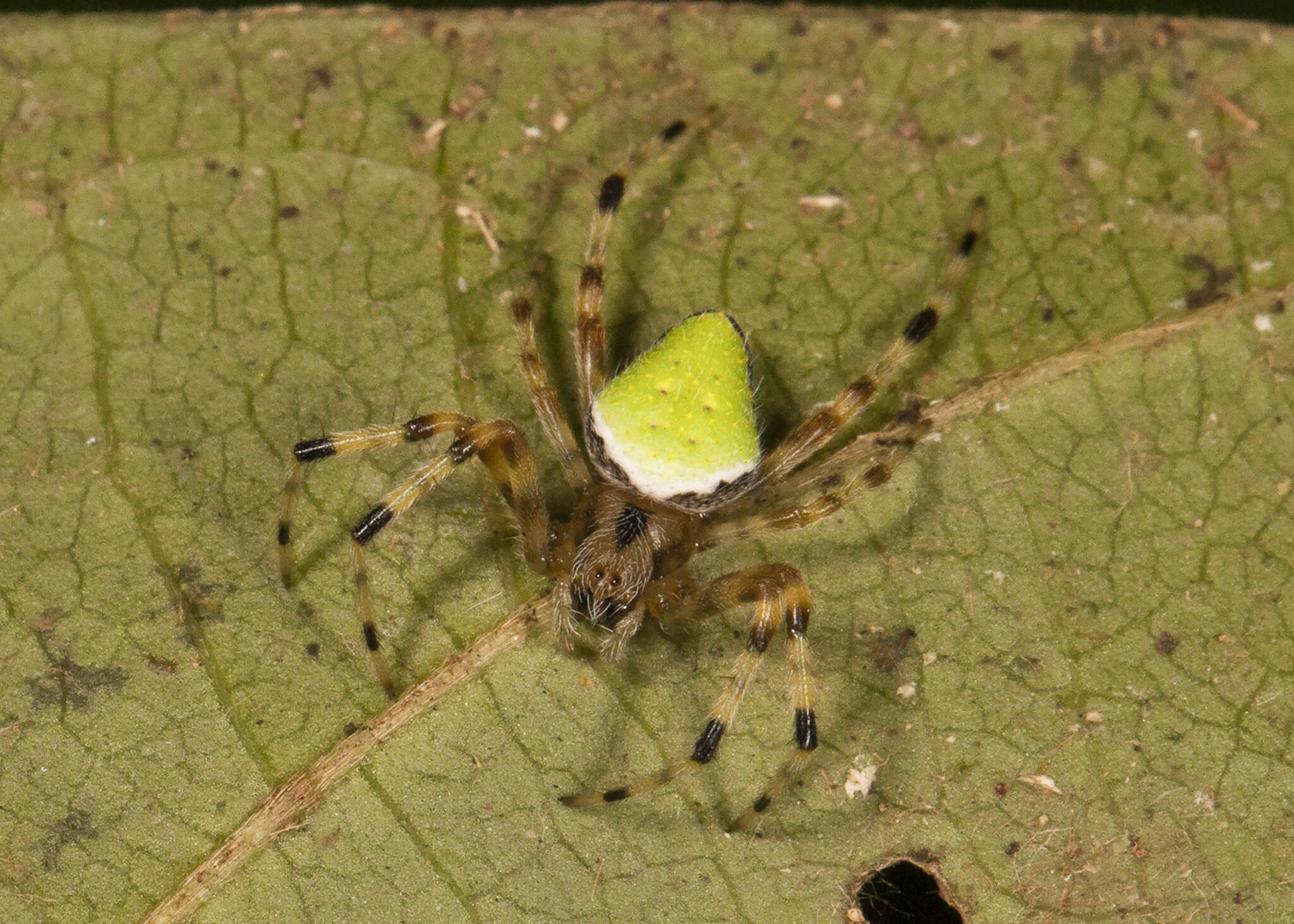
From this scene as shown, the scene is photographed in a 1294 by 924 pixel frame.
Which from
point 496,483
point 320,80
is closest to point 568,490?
point 496,483

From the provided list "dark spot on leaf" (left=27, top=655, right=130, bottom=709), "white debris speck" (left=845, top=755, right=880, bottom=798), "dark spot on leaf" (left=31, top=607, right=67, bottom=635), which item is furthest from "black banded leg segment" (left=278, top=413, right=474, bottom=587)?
"white debris speck" (left=845, top=755, right=880, bottom=798)

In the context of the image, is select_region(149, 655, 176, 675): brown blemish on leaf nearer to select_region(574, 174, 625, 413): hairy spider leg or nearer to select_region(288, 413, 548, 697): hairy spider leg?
select_region(288, 413, 548, 697): hairy spider leg

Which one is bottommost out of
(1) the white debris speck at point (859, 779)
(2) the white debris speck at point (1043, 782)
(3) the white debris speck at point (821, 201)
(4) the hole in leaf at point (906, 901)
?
(4) the hole in leaf at point (906, 901)

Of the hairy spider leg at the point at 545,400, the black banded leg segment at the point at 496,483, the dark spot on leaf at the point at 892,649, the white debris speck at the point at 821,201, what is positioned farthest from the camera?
the white debris speck at the point at 821,201

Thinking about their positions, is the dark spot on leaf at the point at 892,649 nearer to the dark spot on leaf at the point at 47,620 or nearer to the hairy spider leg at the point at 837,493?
the hairy spider leg at the point at 837,493

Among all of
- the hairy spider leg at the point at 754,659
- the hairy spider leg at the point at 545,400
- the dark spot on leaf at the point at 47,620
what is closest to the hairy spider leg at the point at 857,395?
the hairy spider leg at the point at 754,659

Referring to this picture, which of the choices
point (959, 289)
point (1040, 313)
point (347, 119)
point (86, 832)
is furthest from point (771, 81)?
point (86, 832)

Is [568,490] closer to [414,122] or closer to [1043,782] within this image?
→ [414,122]

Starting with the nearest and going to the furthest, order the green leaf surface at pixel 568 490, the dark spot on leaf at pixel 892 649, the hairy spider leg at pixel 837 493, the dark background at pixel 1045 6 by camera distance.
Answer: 1. the green leaf surface at pixel 568 490
2. the dark spot on leaf at pixel 892 649
3. the hairy spider leg at pixel 837 493
4. the dark background at pixel 1045 6
